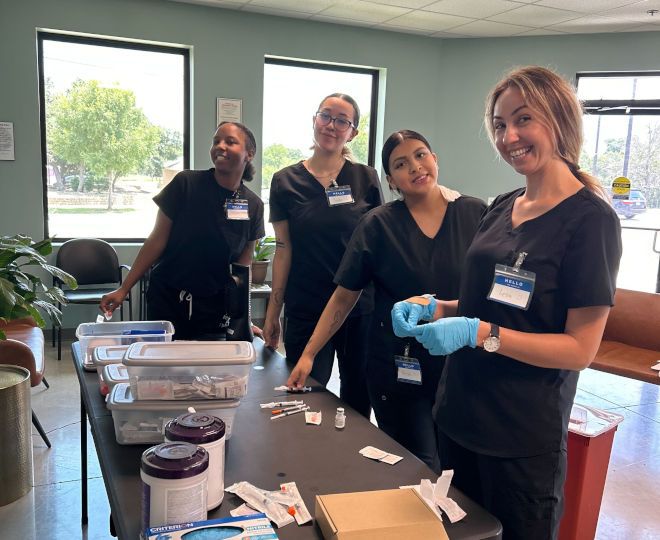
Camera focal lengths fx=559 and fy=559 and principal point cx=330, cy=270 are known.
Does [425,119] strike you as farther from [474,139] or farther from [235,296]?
[235,296]

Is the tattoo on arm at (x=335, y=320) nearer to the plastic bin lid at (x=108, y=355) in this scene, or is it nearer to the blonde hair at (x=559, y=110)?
the plastic bin lid at (x=108, y=355)

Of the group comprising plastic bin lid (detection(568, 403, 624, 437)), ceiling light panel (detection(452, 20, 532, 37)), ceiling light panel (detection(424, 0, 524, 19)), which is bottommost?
plastic bin lid (detection(568, 403, 624, 437))

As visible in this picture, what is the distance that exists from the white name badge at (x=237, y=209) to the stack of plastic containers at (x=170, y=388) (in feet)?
3.44

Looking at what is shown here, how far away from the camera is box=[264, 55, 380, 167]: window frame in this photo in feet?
17.0

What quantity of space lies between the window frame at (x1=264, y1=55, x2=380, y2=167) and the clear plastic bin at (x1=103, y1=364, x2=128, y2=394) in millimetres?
4195

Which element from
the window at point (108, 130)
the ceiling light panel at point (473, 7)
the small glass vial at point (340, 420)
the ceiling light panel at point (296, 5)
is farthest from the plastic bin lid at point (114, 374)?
the ceiling light panel at point (473, 7)

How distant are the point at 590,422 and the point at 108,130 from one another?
427 cm

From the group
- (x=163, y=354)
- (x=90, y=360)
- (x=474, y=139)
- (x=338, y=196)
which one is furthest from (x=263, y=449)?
(x=474, y=139)

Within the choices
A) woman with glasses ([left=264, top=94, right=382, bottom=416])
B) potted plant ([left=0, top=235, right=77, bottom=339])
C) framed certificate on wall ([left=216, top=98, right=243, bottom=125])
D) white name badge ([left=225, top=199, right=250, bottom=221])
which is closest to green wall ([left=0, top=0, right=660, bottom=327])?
framed certificate on wall ([left=216, top=98, right=243, bottom=125])

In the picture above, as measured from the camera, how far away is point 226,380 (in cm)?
129

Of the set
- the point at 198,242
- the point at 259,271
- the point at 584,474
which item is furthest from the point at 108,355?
the point at 259,271

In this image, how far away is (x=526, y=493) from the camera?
1.20m

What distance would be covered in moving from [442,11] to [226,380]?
417 cm

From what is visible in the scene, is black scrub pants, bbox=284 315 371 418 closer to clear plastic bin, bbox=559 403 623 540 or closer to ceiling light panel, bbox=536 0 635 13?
clear plastic bin, bbox=559 403 623 540
